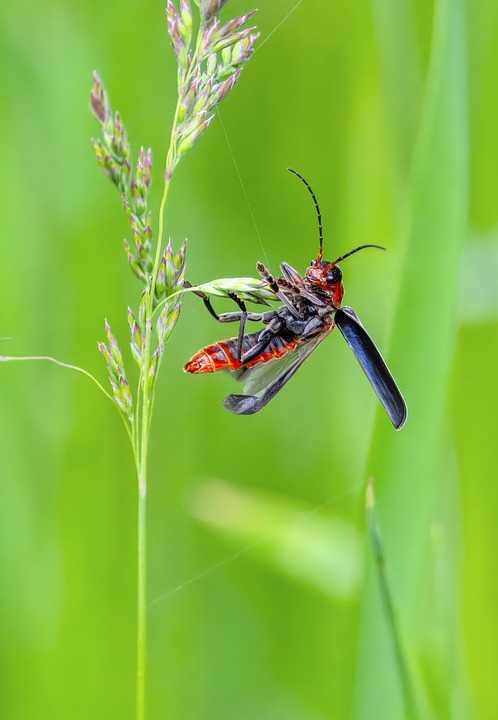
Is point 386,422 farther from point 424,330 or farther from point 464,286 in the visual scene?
point 464,286

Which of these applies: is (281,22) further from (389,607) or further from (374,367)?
(389,607)

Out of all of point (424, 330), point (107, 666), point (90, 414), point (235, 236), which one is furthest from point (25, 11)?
point (107, 666)

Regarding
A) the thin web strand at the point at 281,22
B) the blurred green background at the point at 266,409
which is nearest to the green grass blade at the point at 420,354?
the blurred green background at the point at 266,409

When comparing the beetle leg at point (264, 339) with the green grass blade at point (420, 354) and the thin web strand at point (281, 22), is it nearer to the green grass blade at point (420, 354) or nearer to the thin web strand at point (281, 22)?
the green grass blade at point (420, 354)

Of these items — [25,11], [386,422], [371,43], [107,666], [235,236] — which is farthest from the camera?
[371,43]

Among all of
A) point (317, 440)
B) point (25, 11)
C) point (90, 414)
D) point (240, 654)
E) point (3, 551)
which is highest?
point (25, 11)
